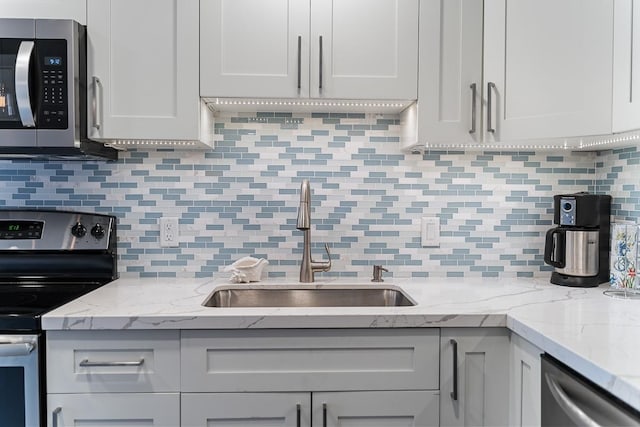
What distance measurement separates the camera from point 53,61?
1.64 m

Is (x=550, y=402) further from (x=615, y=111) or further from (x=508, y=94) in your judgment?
(x=508, y=94)

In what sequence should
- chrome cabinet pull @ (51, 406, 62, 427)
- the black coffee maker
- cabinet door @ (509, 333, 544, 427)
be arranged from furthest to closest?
the black coffee maker
chrome cabinet pull @ (51, 406, 62, 427)
cabinet door @ (509, 333, 544, 427)

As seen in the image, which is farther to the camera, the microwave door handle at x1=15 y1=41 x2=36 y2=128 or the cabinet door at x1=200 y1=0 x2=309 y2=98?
the cabinet door at x1=200 y1=0 x2=309 y2=98

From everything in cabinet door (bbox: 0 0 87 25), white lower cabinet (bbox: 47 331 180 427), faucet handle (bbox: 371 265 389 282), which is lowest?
white lower cabinet (bbox: 47 331 180 427)

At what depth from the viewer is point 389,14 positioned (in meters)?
1.72

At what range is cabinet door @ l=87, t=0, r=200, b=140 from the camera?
169cm

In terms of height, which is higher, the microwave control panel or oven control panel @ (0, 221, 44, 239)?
the microwave control panel

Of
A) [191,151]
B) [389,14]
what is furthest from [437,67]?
[191,151]

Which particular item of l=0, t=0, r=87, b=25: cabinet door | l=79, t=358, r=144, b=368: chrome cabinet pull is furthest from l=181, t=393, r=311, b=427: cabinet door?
l=0, t=0, r=87, b=25: cabinet door

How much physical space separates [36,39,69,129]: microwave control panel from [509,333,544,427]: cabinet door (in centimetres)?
159

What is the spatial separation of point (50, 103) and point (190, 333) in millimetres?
916

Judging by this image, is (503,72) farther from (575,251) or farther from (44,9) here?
(44,9)

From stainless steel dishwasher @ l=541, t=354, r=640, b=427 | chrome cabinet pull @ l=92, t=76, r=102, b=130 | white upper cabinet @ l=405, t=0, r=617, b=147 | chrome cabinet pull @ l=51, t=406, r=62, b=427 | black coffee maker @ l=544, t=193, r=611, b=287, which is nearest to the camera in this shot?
stainless steel dishwasher @ l=541, t=354, r=640, b=427

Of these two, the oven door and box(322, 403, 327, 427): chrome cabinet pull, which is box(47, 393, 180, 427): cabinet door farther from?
box(322, 403, 327, 427): chrome cabinet pull
